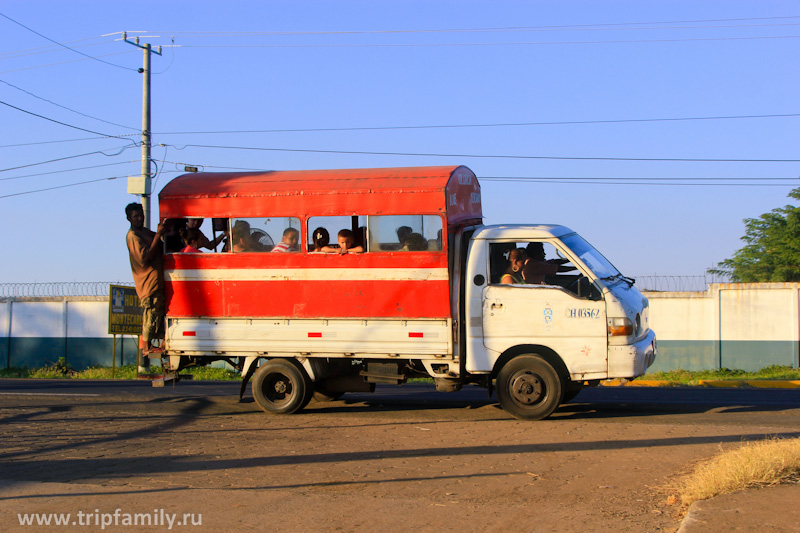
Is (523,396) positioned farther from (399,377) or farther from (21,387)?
(21,387)

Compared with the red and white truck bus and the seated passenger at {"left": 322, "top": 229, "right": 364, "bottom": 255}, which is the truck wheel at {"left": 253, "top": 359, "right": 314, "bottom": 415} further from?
the seated passenger at {"left": 322, "top": 229, "right": 364, "bottom": 255}

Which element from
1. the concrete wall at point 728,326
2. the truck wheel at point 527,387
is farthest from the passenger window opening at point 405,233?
the concrete wall at point 728,326

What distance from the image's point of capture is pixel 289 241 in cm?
1075

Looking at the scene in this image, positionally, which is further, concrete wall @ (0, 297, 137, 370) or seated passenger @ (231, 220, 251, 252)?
concrete wall @ (0, 297, 137, 370)

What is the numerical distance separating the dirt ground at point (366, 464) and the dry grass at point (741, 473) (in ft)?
0.85

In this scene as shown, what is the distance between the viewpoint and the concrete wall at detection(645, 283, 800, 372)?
2489cm

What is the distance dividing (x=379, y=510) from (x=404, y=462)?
1.75m

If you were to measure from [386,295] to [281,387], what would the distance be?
85.3 inches

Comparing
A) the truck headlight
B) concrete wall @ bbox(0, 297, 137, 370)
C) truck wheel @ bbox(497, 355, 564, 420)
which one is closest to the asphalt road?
truck wheel @ bbox(497, 355, 564, 420)

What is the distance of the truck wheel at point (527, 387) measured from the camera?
32.9 feet

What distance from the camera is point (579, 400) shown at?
1241cm

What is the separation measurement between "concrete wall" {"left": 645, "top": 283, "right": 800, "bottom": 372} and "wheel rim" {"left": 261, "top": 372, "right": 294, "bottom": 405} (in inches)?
706

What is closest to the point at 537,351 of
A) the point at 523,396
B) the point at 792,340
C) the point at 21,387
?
the point at 523,396

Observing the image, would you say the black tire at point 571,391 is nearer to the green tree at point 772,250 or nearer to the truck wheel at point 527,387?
the truck wheel at point 527,387
